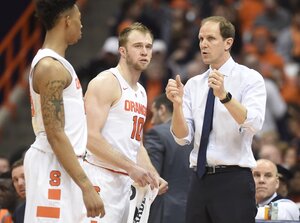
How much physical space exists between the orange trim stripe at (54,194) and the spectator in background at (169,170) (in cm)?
255

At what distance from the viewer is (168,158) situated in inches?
363

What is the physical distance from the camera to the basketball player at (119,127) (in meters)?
7.69

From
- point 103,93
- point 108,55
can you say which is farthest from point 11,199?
point 108,55

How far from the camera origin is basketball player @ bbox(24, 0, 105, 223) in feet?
21.5

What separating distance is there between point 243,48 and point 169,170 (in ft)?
23.0

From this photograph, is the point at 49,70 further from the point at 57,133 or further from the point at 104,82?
the point at 104,82

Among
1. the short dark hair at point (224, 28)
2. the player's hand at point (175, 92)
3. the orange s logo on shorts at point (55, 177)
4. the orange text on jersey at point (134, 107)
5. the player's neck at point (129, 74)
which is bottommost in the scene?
the orange s logo on shorts at point (55, 177)

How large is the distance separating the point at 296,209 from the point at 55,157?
9.64 ft

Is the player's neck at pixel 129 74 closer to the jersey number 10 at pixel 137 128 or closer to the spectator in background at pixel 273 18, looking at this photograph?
the jersey number 10 at pixel 137 128

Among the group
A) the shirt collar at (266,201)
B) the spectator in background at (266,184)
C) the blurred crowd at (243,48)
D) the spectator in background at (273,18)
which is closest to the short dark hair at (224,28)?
the spectator in background at (266,184)

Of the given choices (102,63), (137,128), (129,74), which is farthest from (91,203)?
(102,63)

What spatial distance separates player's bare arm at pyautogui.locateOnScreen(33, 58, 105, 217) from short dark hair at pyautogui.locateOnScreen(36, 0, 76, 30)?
0.32m

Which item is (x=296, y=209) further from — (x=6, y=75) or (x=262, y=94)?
(x=6, y=75)

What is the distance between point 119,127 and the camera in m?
7.87
